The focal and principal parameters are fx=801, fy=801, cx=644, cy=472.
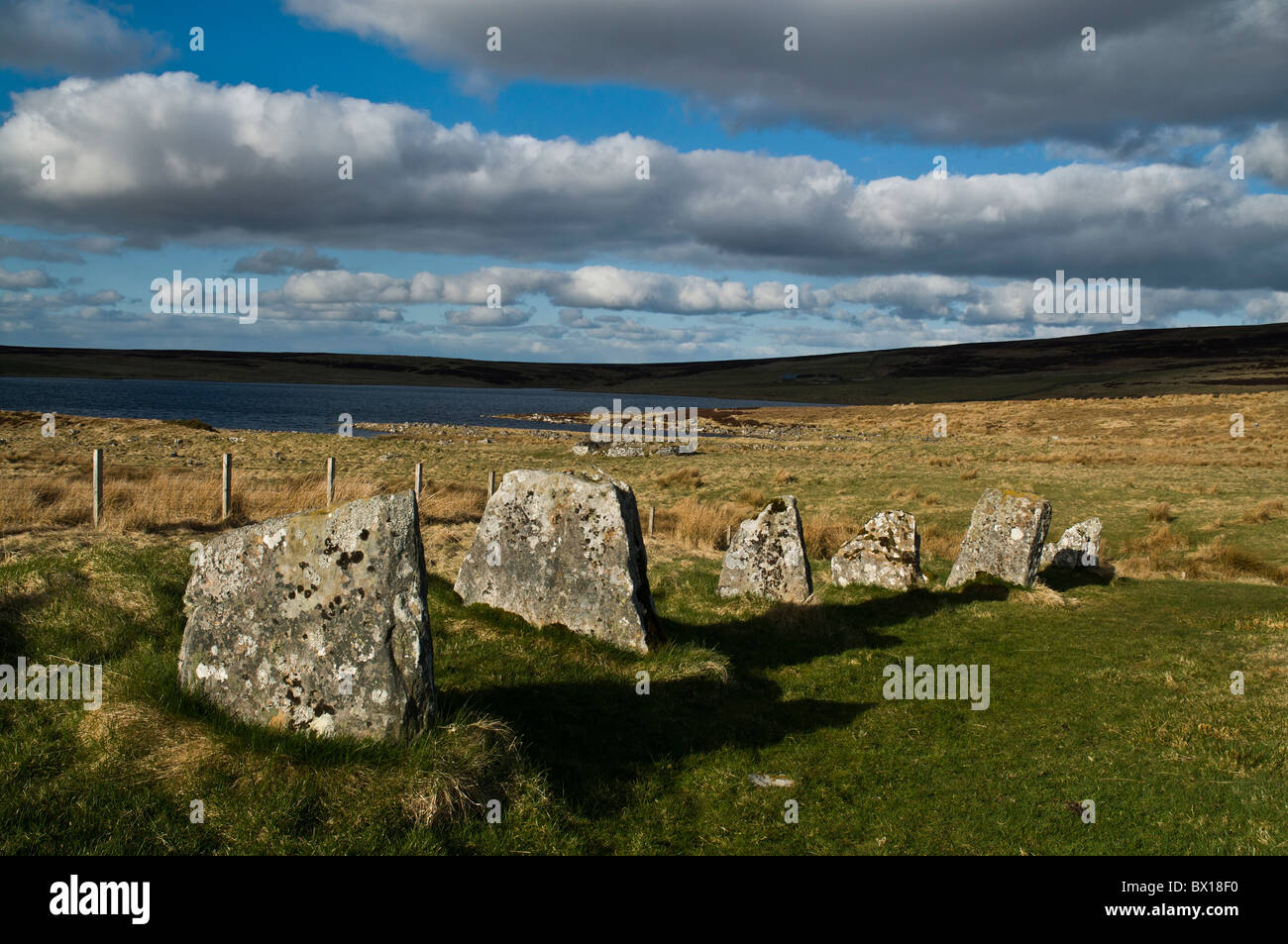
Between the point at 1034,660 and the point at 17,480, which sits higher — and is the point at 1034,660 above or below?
below

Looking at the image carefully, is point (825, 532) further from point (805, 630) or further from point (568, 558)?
point (568, 558)

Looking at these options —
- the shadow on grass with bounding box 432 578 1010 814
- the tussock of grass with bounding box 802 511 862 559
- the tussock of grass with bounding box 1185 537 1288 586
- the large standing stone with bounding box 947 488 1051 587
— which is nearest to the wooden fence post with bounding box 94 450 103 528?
the shadow on grass with bounding box 432 578 1010 814

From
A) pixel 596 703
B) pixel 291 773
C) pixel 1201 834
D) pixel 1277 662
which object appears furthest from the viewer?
pixel 1277 662

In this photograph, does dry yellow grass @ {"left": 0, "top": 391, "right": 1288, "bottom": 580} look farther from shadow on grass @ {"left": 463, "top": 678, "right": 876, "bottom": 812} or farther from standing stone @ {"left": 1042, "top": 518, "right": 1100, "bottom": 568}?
shadow on grass @ {"left": 463, "top": 678, "right": 876, "bottom": 812}

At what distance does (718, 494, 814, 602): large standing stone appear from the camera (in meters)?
14.2

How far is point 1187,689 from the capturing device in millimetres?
10062

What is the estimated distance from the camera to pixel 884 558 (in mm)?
16141

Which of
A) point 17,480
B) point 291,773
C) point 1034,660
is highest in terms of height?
point 17,480

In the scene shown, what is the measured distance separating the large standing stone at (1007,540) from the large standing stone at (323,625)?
13.0 meters

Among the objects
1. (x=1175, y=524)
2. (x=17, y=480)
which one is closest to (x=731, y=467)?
(x=1175, y=524)

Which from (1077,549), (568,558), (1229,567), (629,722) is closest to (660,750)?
(629,722)

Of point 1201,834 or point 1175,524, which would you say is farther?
point 1175,524

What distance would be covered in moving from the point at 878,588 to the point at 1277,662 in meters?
6.35
